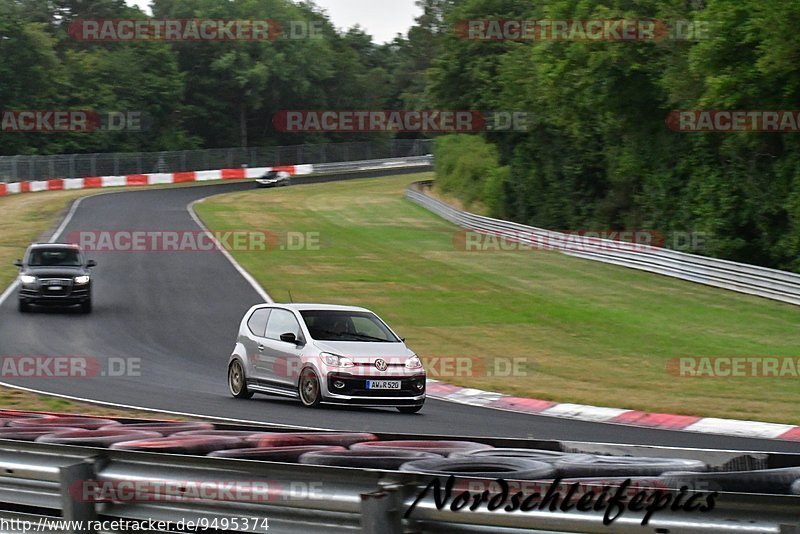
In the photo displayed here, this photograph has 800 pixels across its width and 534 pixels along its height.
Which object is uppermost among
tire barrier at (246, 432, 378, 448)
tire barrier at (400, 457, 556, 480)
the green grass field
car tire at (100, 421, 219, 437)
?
tire barrier at (400, 457, 556, 480)

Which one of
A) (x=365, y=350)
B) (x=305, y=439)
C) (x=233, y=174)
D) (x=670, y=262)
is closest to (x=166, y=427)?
(x=305, y=439)

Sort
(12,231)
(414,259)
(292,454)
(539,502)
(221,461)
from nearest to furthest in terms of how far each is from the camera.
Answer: (539,502)
(221,461)
(292,454)
(414,259)
(12,231)

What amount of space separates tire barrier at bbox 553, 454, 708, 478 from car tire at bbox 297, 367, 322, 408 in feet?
31.0

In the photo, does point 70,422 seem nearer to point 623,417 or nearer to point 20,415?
point 20,415

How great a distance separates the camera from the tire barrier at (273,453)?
5.91 meters

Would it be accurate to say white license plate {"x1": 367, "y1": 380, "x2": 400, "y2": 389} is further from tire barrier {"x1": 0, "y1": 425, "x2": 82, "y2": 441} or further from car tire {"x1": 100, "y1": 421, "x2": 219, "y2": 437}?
tire barrier {"x1": 0, "y1": 425, "x2": 82, "y2": 441}

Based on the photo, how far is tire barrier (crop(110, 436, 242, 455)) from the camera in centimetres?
612

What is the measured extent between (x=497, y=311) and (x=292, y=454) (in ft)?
69.8

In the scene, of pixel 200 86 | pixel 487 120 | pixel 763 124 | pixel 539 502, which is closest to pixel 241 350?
pixel 539 502

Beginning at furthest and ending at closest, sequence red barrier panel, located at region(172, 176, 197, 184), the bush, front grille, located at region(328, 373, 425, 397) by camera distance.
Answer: red barrier panel, located at region(172, 176, 197, 184) < the bush < front grille, located at region(328, 373, 425, 397)

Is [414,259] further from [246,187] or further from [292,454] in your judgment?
[246,187]

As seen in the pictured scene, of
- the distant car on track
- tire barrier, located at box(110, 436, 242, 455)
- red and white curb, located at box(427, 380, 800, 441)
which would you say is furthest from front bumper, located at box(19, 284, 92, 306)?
the distant car on track

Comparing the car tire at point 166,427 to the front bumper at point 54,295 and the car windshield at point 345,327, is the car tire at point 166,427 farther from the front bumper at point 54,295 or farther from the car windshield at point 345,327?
the front bumper at point 54,295

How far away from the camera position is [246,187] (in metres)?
73.2
